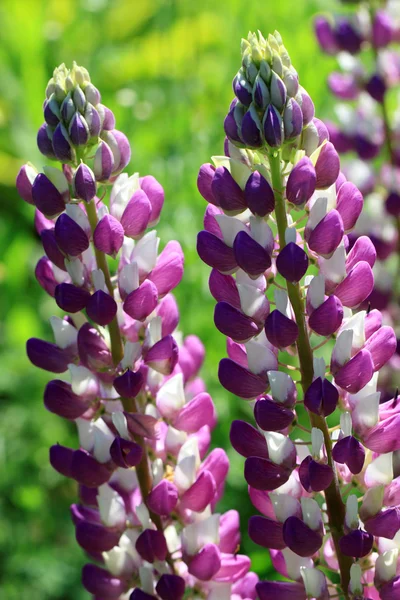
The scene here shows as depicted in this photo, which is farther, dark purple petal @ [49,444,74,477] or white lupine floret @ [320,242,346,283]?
dark purple petal @ [49,444,74,477]

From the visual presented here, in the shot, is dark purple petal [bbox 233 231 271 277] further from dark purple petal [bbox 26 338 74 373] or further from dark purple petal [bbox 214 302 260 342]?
dark purple petal [bbox 26 338 74 373]

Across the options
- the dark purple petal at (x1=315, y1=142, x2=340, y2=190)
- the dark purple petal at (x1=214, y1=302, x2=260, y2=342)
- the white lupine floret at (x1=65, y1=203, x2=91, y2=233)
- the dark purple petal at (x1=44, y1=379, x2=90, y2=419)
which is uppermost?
the dark purple petal at (x1=315, y1=142, x2=340, y2=190)

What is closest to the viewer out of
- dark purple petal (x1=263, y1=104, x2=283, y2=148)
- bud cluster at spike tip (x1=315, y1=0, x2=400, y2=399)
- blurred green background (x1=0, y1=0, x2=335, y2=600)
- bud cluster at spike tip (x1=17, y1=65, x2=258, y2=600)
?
dark purple petal (x1=263, y1=104, x2=283, y2=148)

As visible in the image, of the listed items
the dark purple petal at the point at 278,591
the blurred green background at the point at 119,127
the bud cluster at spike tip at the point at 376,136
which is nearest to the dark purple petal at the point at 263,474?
the dark purple petal at the point at 278,591

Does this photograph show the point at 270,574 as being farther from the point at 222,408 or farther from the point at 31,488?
the point at 31,488

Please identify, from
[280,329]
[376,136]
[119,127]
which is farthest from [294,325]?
[119,127]

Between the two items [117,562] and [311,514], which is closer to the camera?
[311,514]

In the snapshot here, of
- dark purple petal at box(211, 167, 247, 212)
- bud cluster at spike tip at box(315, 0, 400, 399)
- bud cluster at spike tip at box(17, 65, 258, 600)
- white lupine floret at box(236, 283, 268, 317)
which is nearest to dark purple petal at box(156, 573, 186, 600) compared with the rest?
bud cluster at spike tip at box(17, 65, 258, 600)

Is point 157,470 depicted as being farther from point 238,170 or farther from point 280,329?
point 238,170
